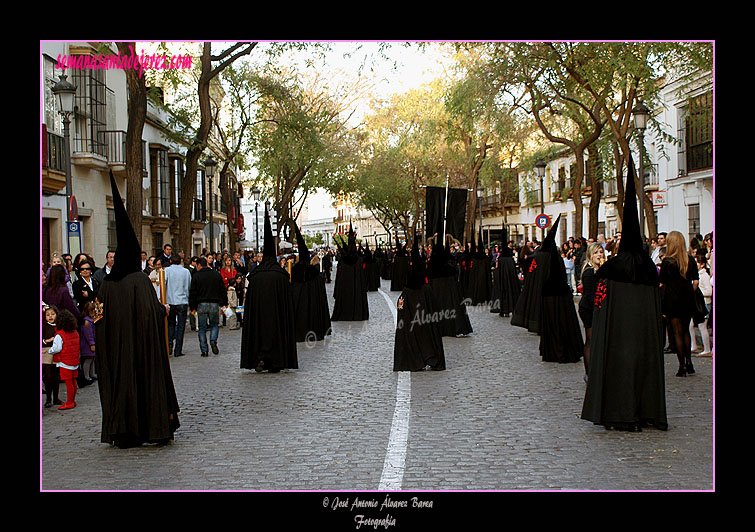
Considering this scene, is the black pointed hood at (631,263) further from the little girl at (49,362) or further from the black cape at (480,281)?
the black cape at (480,281)

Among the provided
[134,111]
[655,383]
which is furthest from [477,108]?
[655,383]

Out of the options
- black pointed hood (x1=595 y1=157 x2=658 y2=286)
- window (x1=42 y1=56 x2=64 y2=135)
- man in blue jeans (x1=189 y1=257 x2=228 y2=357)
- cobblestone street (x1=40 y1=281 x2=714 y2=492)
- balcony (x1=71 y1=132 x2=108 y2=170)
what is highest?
window (x1=42 y1=56 x2=64 y2=135)

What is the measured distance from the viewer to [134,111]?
19.5m

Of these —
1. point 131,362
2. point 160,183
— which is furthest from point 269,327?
point 160,183

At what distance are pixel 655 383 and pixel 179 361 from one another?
8873 mm

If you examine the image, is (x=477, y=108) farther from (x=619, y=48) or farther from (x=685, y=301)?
(x=685, y=301)

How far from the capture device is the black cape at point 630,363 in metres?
8.27

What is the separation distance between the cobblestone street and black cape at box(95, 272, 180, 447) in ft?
0.69

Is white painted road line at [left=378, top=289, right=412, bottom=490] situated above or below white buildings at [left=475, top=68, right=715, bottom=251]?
below

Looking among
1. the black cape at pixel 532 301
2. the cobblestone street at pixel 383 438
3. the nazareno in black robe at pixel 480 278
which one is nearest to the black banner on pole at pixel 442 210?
the black cape at pixel 532 301

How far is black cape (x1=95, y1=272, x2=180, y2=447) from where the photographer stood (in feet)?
26.2

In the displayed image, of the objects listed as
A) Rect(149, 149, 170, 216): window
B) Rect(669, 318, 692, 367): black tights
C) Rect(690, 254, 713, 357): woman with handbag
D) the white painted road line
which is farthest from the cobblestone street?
Rect(149, 149, 170, 216): window

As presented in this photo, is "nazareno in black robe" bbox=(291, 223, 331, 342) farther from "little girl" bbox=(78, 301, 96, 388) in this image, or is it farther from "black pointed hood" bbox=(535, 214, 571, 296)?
"little girl" bbox=(78, 301, 96, 388)

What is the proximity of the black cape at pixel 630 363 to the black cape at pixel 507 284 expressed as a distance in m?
13.3
